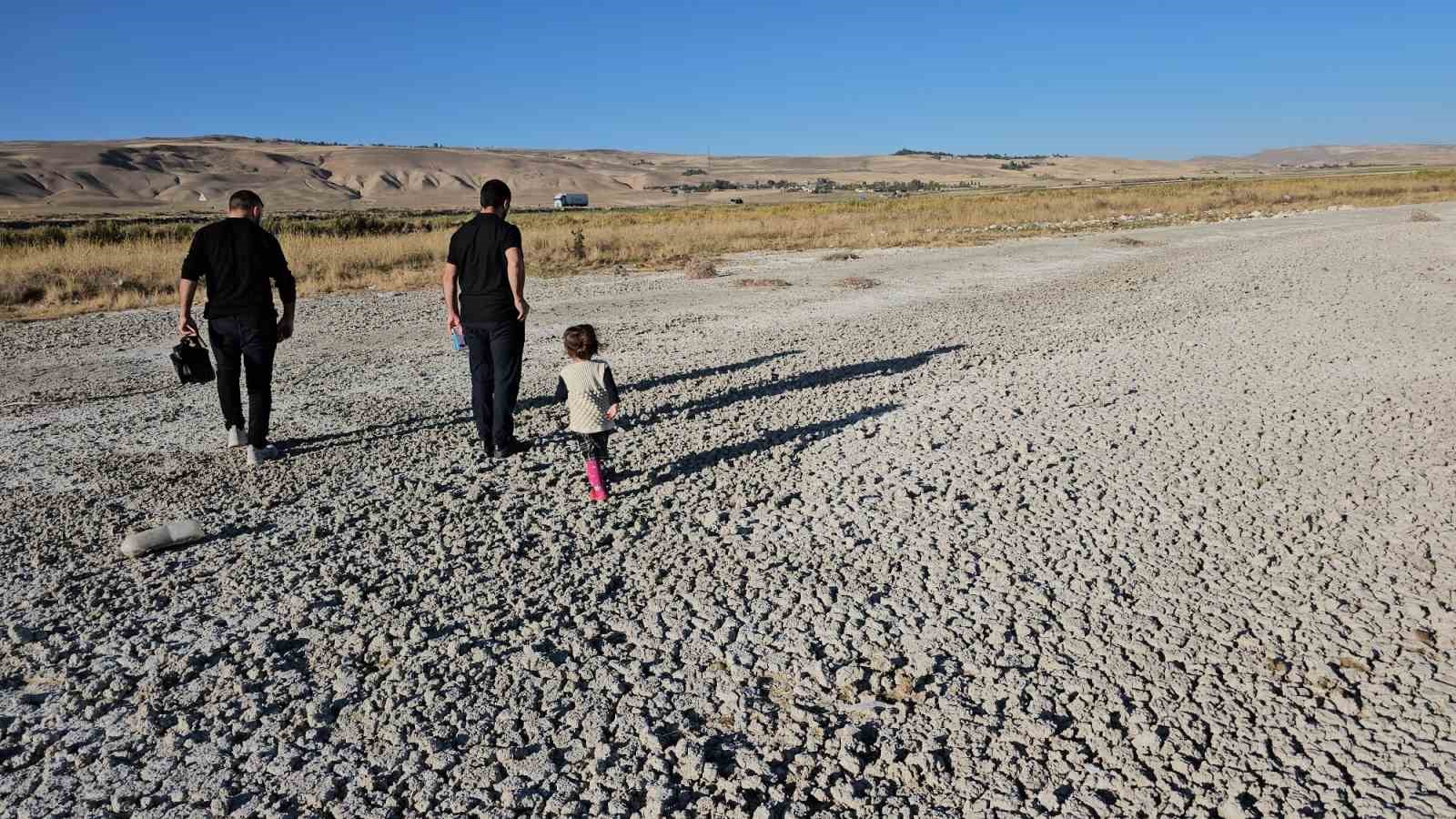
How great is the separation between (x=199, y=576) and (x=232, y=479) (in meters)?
1.81

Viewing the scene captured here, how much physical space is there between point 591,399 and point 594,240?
23.5 m

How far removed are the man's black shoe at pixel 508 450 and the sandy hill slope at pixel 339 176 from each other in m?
98.6

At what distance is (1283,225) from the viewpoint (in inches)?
1175

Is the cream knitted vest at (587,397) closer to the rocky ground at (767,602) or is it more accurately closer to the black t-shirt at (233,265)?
the rocky ground at (767,602)

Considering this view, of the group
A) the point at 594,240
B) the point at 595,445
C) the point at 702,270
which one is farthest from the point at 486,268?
the point at 594,240

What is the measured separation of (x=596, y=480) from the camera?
5.56 m

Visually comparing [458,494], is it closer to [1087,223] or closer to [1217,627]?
[1217,627]

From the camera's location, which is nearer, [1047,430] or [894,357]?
[1047,430]

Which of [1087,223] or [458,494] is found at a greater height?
[1087,223]

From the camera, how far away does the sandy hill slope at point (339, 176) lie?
353 ft

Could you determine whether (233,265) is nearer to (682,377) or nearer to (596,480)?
(596,480)

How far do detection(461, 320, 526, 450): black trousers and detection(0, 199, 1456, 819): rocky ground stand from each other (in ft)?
0.95

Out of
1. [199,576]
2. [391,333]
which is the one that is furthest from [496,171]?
[199,576]

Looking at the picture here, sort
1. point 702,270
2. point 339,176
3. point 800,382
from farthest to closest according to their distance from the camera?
point 339,176 → point 702,270 → point 800,382
